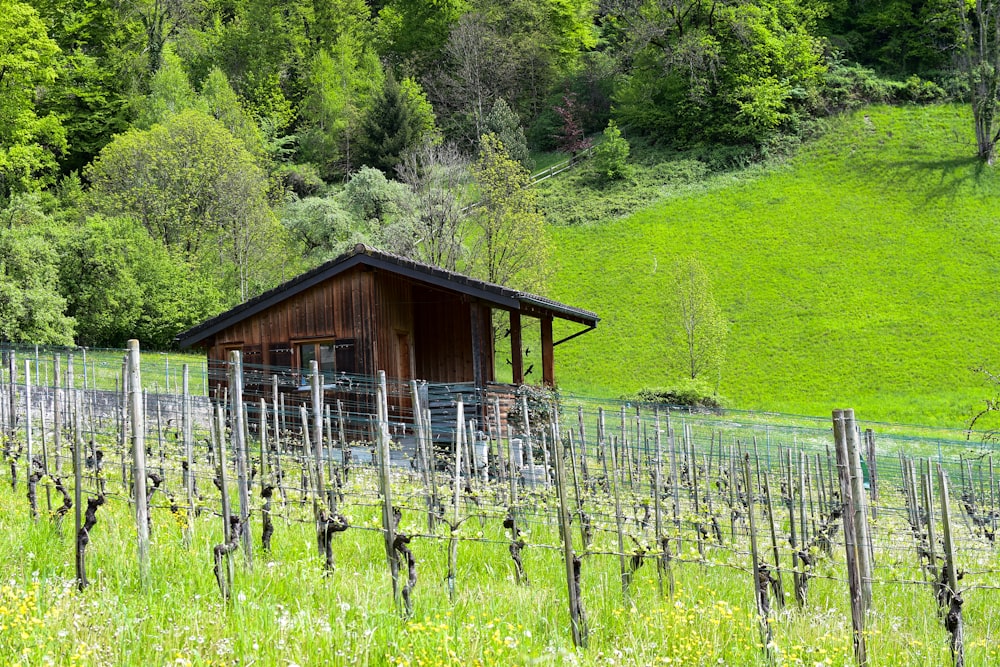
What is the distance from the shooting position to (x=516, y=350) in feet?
70.2

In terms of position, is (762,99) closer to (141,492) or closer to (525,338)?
(525,338)

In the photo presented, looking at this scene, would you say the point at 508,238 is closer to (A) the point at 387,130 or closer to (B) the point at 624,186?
(B) the point at 624,186

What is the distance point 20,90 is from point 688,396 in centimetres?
3290

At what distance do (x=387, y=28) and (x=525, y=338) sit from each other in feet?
144

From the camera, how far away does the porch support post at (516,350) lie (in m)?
21.0

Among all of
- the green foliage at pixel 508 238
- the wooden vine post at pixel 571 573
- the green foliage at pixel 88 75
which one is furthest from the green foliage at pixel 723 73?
the wooden vine post at pixel 571 573

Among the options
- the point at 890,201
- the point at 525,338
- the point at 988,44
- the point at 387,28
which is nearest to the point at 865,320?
the point at 890,201

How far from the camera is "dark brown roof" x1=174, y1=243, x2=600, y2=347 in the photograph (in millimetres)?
19125

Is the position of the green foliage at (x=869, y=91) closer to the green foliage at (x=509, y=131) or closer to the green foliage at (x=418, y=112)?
the green foliage at (x=509, y=131)

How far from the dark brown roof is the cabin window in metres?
1.27

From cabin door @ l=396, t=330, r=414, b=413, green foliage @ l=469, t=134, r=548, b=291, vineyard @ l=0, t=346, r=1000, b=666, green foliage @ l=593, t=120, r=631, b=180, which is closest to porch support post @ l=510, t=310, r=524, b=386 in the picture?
cabin door @ l=396, t=330, r=414, b=413

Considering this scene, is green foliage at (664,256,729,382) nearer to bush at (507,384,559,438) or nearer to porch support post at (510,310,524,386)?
porch support post at (510,310,524,386)

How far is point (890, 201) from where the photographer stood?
43.5 meters

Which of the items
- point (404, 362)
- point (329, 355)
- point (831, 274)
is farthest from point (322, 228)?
point (831, 274)
